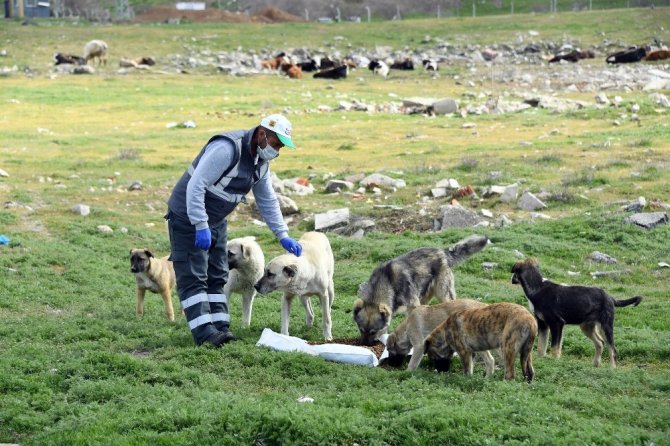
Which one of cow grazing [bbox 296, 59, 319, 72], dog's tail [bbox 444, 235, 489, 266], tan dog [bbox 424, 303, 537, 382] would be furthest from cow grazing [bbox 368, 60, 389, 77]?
tan dog [bbox 424, 303, 537, 382]

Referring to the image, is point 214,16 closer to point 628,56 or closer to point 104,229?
point 628,56

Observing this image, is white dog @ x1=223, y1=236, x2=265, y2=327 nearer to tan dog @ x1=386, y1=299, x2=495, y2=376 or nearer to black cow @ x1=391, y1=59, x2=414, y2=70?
tan dog @ x1=386, y1=299, x2=495, y2=376

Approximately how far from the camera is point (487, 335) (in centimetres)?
898

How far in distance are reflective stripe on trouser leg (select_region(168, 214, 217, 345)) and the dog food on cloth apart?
0.59 meters

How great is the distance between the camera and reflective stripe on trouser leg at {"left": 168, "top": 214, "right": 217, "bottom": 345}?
1012 cm

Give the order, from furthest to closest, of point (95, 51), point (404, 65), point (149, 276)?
point (404, 65) < point (95, 51) < point (149, 276)

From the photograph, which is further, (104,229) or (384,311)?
(104,229)

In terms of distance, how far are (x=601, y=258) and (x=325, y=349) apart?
7.22 metres

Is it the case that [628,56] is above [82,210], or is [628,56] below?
above

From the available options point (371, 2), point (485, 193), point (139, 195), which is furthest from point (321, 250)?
point (371, 2)

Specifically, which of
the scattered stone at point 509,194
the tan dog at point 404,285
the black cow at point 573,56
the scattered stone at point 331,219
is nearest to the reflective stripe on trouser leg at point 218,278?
the tan dog at point 404,285

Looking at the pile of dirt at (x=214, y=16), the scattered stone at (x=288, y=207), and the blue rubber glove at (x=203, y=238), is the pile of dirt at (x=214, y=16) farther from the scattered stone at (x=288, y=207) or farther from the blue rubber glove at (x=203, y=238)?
the blue rubber glove at (x=203, y=238)

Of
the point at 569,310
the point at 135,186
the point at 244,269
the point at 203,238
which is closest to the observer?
the point at 203,238

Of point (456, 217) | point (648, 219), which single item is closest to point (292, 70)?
point (456, 217)
